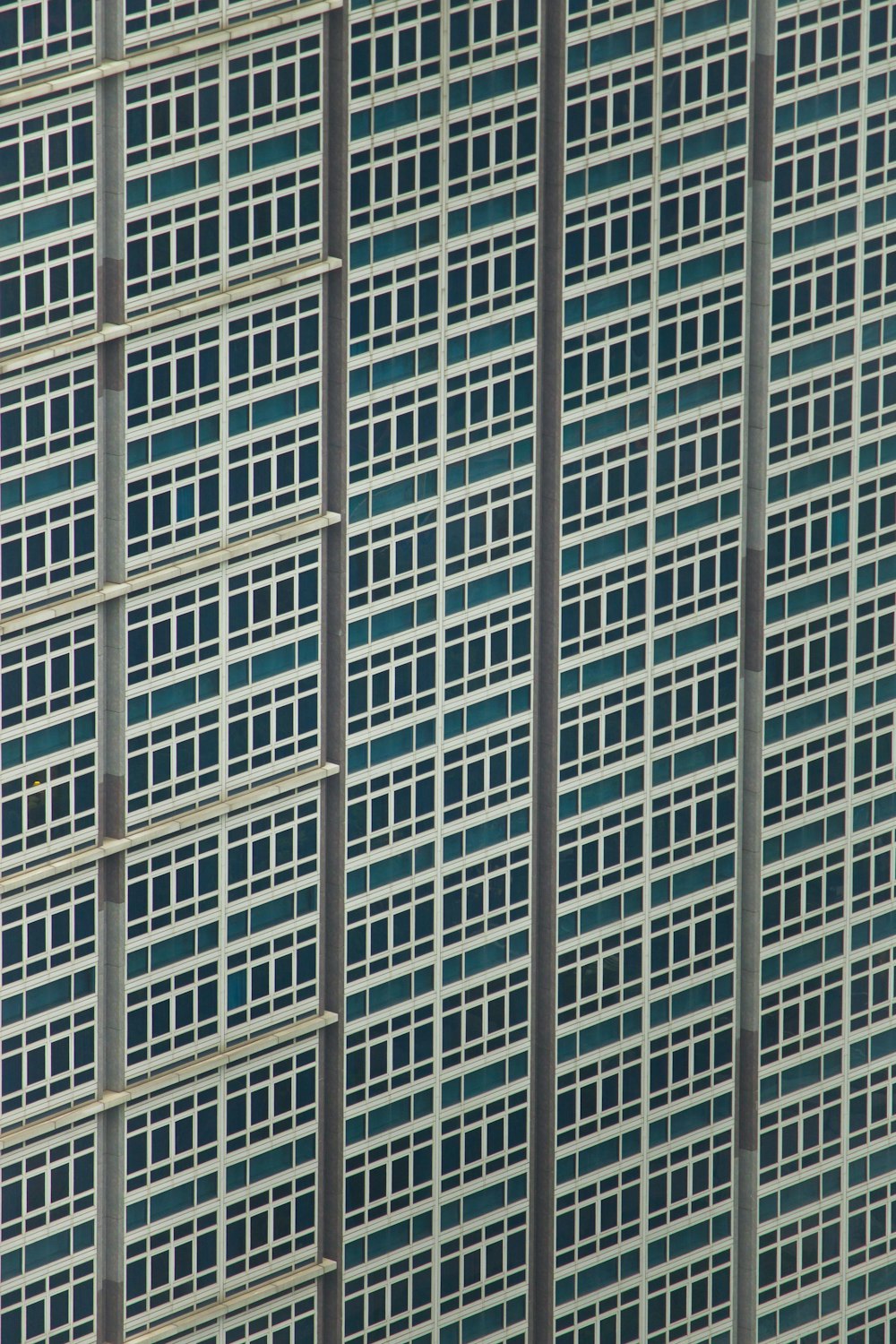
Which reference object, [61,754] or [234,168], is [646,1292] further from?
[234,168]

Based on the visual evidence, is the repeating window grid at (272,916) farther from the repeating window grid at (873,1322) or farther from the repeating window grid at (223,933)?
the repeating window grid at (873,1322)

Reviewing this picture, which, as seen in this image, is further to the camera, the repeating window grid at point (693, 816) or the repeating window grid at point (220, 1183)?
the repeating window grid at point (693, 816)

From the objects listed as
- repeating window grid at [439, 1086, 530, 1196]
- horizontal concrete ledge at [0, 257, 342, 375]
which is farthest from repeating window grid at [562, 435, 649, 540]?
repeating window grid at [439, 1086, 530, 1196]

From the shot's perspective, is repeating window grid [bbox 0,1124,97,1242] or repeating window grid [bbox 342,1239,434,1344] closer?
repeating window grid [bbox 0,1124,97,1242]

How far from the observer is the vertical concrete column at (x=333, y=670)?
488 feet

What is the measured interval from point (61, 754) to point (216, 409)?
11897 millimetres

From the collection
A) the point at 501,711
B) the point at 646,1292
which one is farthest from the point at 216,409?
the point at 646,1292

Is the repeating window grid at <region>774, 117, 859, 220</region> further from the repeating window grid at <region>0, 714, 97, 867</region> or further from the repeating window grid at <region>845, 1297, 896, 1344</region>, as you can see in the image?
the repeating window grid at <region>845, 1297, 896, 1344</region>

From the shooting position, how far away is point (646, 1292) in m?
175

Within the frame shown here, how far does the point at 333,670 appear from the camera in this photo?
155 m

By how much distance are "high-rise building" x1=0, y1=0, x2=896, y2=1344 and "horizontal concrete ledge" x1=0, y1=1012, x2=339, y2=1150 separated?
8.4 inches

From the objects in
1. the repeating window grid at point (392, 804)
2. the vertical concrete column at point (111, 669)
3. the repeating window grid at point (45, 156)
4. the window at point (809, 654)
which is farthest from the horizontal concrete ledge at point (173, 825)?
the window at point (809, 654)

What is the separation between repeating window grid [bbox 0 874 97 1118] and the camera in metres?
148

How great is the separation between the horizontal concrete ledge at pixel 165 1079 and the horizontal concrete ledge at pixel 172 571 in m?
17.0
